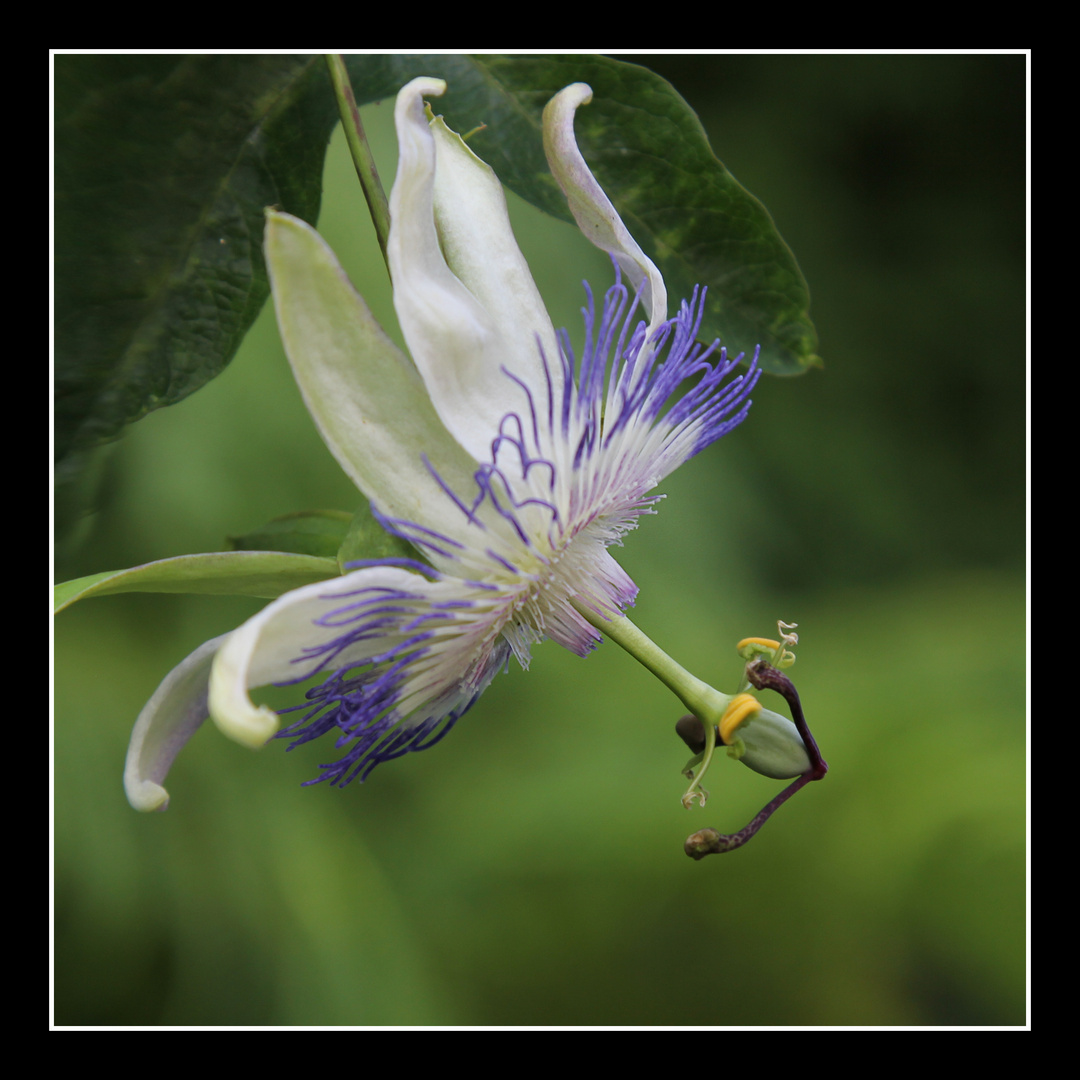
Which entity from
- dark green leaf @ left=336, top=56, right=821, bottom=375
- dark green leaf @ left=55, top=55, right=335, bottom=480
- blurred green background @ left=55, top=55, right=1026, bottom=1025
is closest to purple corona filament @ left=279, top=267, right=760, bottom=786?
dark green leaf @ left=336, top=56, right=821, bottom=375

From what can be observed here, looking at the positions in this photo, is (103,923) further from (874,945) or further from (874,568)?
(874,568)

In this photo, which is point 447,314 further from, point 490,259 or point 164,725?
point 164,725

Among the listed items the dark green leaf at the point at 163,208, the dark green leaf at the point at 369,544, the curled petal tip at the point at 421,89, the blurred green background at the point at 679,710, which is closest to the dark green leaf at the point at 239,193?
the dark green leaf at the point at 163,208

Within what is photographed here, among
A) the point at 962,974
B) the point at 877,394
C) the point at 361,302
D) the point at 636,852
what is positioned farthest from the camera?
the point at 877,394

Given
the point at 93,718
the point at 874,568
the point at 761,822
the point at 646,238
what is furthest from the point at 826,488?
the point at 93,718

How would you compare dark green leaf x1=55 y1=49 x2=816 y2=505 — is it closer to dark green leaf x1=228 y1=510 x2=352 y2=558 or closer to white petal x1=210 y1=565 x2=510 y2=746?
dark green leaf x1=228 y1=510 x2=352 y2=558
